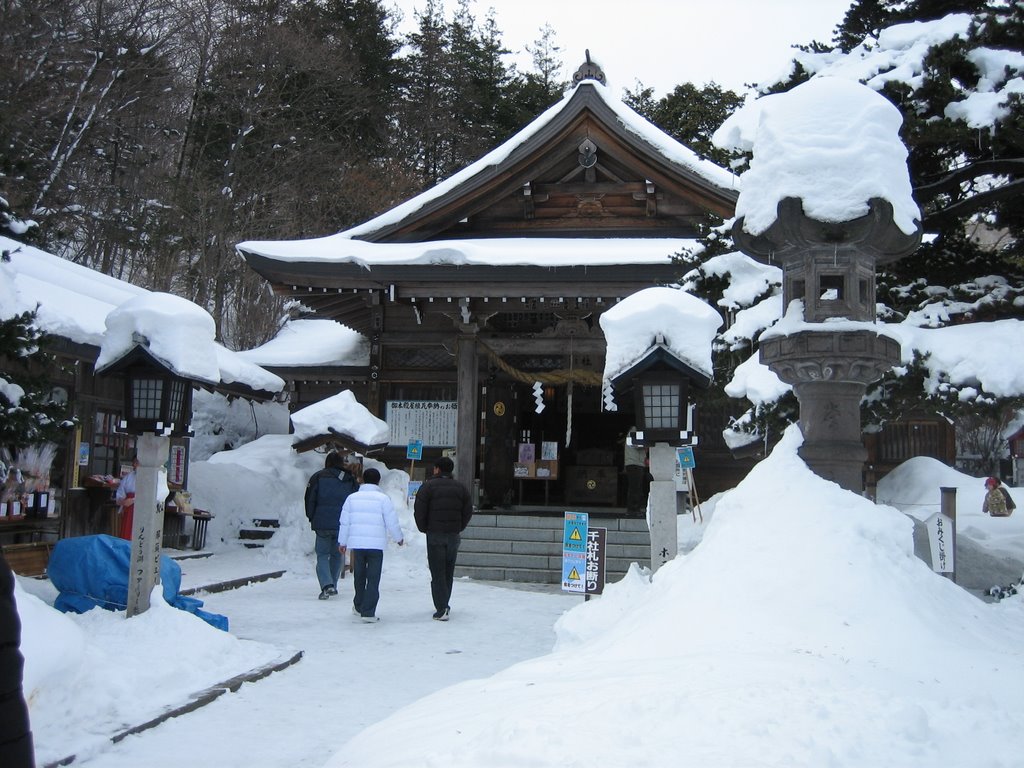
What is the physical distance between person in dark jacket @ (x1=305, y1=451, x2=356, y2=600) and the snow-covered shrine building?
4715 mm

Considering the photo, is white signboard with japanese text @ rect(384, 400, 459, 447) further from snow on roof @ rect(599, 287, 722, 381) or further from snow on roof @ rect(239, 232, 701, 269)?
snow on roof @ rect(599, 287, 722, 381)

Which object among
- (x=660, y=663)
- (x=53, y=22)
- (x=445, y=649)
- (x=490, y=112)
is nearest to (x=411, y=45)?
(x=490, y=112)

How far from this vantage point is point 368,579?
9.05 meters

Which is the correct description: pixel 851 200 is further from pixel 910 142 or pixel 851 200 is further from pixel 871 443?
pixel 871 443

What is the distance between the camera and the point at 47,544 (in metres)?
11.1

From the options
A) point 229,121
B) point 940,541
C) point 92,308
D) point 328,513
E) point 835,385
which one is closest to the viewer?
point 835,385

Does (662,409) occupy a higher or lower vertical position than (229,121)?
lower

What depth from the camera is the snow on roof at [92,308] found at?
7.62 meters

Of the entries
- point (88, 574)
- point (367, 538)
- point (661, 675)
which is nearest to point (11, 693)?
point (661, 675)

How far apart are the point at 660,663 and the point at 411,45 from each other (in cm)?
3108

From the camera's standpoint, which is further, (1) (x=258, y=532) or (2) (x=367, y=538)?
(1) (x=258, y=532)

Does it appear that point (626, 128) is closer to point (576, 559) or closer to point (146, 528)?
point (576, 559)

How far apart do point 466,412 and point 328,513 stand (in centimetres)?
532

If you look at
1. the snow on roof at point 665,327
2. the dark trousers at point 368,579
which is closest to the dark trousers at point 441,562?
the dark trousers at point 368,579
